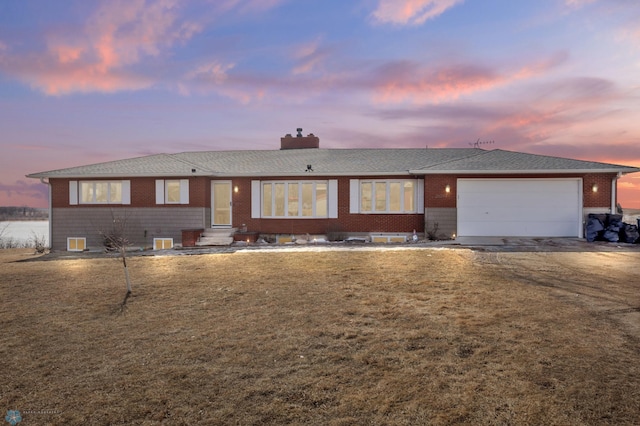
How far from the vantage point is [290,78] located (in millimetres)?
19188

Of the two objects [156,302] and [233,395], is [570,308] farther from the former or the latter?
[156,302]

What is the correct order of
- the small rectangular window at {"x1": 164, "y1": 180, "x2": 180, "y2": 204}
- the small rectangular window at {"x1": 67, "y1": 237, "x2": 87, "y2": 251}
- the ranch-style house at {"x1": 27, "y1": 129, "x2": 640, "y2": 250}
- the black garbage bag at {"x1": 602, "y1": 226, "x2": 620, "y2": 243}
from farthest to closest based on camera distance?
1. the small rectangular window at {"x1": 67, "y1": 237, "x2": 87, "y2": 251}
2. the small rectangular window at {"x1": 164, "y1": 180, "x2": 180, "y2": 204}
3. the ranch-style house at {"x1": 27, "y1": 129, "x2": 640, "y2": 250}
4. the black garbage bag at {"x1": 602, "y1": 226, "x2": 620, "y2": 243}

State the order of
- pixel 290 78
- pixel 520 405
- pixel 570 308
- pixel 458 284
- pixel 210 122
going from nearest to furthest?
pixel 520 405 < pixel 570 308 < pixel 458 284 < pixel 290 78 < pixel 210 122

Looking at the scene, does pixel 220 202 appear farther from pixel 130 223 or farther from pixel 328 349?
pixel 328 349

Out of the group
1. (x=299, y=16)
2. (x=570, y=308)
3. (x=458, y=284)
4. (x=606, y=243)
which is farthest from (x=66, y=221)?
(x=606, y=243)

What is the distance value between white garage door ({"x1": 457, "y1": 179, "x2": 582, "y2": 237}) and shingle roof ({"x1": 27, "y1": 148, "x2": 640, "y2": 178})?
2.59 ft

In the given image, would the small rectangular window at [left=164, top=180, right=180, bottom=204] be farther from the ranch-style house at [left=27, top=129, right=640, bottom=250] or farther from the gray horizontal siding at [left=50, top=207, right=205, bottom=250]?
the gray horizontal siding at [left=50, top=207, right=205, bottom=250]

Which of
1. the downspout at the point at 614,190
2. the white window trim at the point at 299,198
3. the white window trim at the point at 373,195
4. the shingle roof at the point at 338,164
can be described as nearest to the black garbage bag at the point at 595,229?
the downspout at the point at 614,190

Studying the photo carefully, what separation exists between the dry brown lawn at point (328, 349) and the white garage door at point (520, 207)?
25.6 feet

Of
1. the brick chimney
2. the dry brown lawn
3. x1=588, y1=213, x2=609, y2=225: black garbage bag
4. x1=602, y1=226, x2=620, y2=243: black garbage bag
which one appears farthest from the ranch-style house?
the dry brown lawn

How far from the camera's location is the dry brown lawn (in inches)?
145

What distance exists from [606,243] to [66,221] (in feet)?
81.6

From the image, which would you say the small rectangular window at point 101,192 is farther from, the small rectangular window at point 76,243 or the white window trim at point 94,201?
the small rectangular window at point 76,243

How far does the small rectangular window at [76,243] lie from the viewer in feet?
62.8
